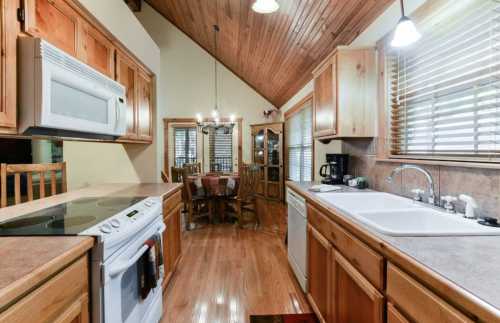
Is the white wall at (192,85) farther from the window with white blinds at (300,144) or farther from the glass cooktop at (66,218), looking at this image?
the glass cooktop at (66,218)

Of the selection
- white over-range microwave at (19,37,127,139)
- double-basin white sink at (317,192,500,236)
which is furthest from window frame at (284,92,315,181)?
white over-range microwave at (19,37,127,139)

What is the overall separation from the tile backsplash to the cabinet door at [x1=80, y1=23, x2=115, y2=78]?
2408 mm

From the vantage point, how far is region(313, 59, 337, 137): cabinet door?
2256 mm

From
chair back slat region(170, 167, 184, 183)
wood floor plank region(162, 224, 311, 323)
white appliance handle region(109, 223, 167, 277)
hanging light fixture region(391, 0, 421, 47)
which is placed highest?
hanging light fixture region(391, 0, 421, 47)

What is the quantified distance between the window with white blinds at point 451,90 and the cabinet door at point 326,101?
1.47ft

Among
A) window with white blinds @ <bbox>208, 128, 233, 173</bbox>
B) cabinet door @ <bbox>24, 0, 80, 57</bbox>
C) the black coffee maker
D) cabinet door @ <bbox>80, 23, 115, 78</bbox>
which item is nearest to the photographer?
cabinet door @ <bbox>24, 0, 80, 57</bbox>

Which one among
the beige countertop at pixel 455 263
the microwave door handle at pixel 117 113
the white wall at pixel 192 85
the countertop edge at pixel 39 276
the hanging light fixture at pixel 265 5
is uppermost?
the white wall at pixel 192 85

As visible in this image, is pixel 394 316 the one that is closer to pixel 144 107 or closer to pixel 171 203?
pixel 171 203

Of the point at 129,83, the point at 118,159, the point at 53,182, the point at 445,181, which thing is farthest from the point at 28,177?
the point at 445,181

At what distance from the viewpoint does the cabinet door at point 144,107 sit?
2934mm

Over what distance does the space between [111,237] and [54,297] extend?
32 cm

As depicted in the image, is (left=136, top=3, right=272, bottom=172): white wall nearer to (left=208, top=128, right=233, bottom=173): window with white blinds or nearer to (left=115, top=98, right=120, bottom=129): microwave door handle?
(left=208, top=128, right=233, bottom=173): window with white blinds

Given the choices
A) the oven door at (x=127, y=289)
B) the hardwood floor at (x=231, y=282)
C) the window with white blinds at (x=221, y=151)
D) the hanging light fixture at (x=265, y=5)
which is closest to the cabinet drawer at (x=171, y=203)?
the oven door at (x=127, y=289)

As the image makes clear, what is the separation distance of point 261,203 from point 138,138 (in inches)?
150
